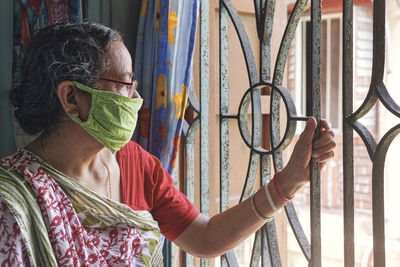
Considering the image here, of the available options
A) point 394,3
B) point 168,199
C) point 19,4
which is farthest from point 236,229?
point 394,3

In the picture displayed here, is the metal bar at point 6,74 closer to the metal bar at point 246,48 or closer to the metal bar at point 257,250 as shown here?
the metal bar at point 246,48

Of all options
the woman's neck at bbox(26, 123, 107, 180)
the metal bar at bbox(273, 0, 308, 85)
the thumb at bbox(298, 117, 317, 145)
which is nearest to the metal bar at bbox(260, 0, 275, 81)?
the metal bar at bbox(273, 0, 308, 85)

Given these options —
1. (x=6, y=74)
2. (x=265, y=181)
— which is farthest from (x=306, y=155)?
(x=6, y=74)

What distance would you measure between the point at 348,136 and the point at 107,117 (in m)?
0.64

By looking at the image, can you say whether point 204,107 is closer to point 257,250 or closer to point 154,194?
point 154,194

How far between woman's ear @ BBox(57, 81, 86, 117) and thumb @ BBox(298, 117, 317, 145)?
61 centimetres

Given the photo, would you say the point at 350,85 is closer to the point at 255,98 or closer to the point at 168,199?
the point at 255,98

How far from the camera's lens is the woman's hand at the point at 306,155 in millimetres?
1113

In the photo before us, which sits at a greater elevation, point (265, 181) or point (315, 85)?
point (315, 85)

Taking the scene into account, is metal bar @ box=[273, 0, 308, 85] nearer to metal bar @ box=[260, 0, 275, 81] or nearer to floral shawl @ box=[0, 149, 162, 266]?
metal bar @ box=[260, 0, 275, 81]

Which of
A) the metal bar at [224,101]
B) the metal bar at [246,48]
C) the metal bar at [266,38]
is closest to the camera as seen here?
the metal bar at [266,38]

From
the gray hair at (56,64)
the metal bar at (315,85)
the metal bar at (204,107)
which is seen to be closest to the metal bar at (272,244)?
the metal bar at (315,85)

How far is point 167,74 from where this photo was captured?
1558mm

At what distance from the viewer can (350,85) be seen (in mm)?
1100
